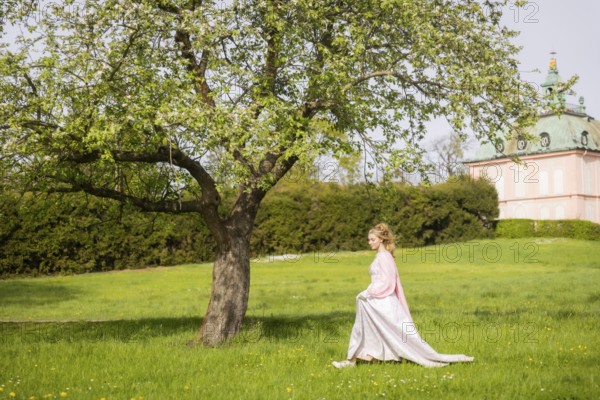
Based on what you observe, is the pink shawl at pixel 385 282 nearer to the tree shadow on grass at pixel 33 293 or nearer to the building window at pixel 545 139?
the tree shadow on grass at pixel 33 293

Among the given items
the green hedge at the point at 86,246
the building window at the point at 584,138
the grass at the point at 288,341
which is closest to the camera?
the grass at the point at 288,341

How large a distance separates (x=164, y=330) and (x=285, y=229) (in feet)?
75.2

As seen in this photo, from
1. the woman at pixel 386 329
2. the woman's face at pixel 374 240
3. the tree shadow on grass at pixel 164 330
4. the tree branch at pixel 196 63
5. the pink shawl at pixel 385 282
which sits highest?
the tree branch at pixel 196 63

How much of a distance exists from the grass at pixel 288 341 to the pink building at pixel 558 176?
33936 mm

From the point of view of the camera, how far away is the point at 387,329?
10.1 m

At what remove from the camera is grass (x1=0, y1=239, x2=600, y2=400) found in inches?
339

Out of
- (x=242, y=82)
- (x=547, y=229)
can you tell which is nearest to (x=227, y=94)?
(x=242, y=82)

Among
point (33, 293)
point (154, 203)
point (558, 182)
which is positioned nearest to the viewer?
point (154, 203)

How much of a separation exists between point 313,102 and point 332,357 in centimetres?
450

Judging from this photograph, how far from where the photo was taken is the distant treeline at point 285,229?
3047 centimetres

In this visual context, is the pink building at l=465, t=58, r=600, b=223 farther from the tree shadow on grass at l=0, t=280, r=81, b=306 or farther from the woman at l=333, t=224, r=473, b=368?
the woman at l=333, t=224, r=473, b=368

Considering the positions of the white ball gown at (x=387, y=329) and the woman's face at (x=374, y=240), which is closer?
the white ball gown at (x=387, y=329)

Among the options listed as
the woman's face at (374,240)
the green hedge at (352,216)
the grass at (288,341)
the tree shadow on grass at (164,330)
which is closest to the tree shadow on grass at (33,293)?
the grass at (288,341)

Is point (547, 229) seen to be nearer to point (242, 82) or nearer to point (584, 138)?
point (584, 138)
